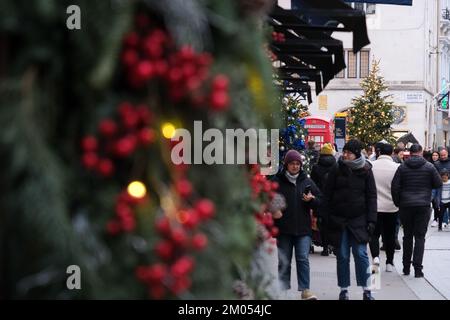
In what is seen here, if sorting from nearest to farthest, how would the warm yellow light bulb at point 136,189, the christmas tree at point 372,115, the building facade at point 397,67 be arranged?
the warm yellow light bulb at point 136,189 < the christmas tree at point 372,115 < the building facade at point 397,67

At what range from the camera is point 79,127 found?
191 cm

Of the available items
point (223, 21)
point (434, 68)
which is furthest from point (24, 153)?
point (434, 68)

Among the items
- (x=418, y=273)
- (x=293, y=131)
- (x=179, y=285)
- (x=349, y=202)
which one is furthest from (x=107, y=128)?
(x=293, y=131)

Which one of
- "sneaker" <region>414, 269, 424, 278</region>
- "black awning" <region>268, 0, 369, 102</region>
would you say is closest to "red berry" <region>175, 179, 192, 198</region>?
"black awning" <region>268, 0, 369, 102</region>

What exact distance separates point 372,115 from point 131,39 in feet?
101

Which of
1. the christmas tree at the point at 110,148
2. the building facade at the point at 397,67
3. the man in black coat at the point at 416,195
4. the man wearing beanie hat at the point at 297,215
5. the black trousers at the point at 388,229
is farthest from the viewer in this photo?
the building facade at the point at 397,67

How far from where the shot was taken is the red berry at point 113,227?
6.10 ft

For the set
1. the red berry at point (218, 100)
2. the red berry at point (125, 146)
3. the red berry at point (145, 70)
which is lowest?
the red berry at point (125, 146)

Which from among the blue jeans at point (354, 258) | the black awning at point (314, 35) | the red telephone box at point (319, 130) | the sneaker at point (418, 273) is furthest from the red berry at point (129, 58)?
the red telephone box at point (319, 130)

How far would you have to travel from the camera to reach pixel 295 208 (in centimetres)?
939

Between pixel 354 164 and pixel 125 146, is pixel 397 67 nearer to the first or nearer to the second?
pixel 354 164

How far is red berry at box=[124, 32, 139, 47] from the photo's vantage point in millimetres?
1883

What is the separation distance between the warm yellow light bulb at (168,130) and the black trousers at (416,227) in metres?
10.3

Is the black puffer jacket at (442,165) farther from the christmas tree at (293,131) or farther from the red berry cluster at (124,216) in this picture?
the red berry cluster at (124,216)
